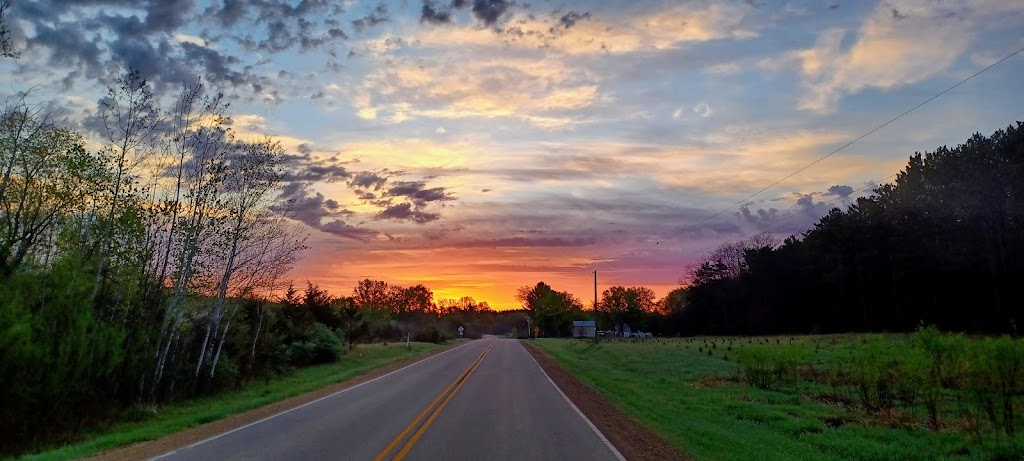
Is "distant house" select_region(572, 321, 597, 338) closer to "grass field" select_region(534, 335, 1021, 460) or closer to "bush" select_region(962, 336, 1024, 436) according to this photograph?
"grass field" select_region(534, 335, 1021, 460)

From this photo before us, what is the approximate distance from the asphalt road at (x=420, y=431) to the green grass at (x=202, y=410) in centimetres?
180

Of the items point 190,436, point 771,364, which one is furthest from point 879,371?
point 190,436

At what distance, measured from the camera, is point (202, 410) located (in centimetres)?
1897

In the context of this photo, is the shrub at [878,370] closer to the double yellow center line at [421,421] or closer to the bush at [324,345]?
the double yellow center line at [421,421]

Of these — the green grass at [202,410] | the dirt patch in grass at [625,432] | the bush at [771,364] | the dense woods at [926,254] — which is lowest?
the green grass at [202,410]

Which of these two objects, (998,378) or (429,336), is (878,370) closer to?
(998,378)

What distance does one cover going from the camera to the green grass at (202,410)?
37.6ft

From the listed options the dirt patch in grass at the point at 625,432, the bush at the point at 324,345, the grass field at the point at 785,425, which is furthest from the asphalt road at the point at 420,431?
the bush at the point at 324,345

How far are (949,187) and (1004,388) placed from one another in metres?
43.3

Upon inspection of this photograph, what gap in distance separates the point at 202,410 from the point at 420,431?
10.7 metres

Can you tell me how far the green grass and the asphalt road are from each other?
1.80 meters

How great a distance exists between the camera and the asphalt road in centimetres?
961

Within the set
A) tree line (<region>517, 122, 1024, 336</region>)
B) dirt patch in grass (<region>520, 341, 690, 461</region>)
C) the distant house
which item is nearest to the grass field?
dirt patch in grass (<region>520, 341, 690, 461</region>)

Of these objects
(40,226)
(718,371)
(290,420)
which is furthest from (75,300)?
(718,371)
